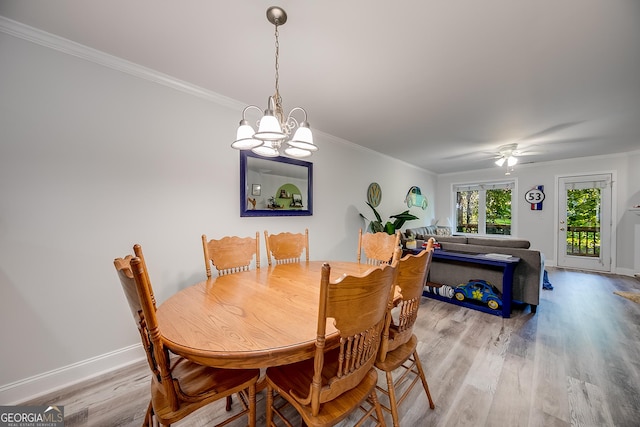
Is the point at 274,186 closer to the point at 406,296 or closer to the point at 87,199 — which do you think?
the point at 87,199

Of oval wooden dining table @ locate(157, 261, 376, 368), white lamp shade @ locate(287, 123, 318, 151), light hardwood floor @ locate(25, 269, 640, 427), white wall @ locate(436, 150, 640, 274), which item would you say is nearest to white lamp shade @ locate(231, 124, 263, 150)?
white lamp shade @ locate(287, 123, 318, 151)

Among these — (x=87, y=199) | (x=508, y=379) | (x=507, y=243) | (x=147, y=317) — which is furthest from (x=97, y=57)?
(x=507, y=243)

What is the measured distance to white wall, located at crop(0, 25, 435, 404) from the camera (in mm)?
1497

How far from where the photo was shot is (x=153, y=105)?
2.00 m

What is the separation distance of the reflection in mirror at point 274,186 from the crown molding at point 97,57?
2.34 feet

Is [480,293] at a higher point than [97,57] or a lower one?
lower

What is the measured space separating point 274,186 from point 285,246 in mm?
859

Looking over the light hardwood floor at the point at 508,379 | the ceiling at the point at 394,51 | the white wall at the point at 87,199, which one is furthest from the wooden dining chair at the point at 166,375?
the ceiling at the point at 394,51

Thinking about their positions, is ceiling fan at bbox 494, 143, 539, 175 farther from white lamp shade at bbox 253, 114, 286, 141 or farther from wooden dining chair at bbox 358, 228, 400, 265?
white lamp shade at bbox 253, 114, 286, 141

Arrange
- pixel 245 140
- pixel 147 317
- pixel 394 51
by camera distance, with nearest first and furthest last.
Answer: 1. pixel 147 317
2. pixel 245 140
3. pixel 394 51

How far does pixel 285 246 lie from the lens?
7.75 ft

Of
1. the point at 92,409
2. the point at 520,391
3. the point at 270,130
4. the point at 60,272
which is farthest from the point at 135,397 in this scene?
the point at 520,391

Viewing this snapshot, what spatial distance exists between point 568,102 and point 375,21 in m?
2.45

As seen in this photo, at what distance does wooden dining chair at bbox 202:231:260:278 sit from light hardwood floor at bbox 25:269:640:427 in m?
0.94
